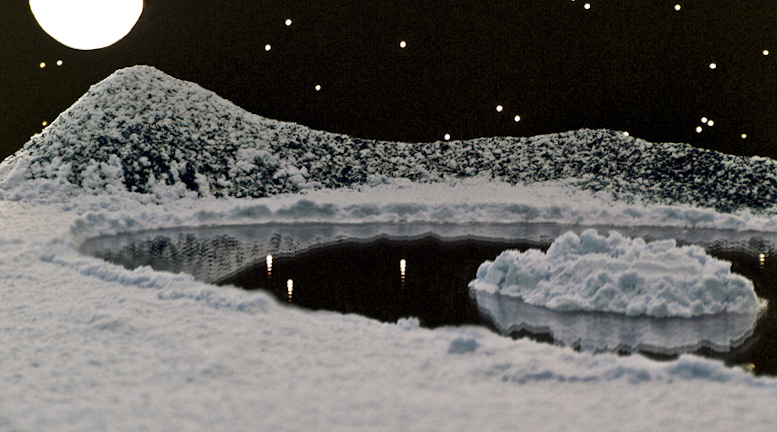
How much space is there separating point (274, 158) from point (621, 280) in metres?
7.01

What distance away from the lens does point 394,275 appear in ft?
17.0

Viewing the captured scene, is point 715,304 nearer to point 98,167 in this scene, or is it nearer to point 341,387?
point 341,387

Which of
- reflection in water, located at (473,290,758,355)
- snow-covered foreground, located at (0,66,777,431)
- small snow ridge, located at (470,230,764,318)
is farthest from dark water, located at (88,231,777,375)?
snow-covered foreground, located at (0,66,777,431)

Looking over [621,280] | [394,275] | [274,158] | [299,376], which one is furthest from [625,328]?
[274,158]

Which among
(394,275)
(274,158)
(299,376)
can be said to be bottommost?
(299,376)

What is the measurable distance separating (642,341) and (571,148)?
763 centimetres

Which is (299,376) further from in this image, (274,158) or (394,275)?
(274,158)

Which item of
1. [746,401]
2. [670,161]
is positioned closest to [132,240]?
[746,401]

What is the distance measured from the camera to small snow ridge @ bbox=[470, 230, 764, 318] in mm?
A: 4012

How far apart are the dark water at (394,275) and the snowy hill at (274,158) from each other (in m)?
2.67

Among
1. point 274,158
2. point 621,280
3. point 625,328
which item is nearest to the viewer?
point 625,328

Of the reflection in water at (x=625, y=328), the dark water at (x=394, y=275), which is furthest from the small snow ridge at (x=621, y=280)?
the dark water at (x=394, y=275)

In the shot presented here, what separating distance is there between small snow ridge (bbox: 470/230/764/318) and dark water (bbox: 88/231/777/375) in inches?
7.3

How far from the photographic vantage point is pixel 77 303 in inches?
155
